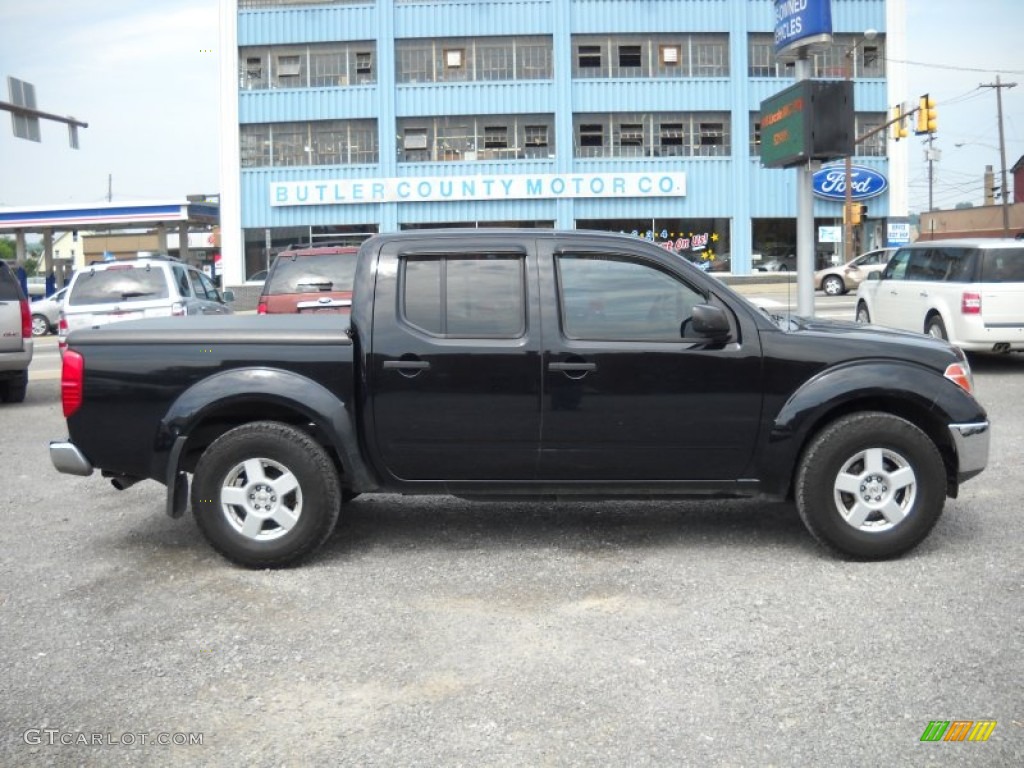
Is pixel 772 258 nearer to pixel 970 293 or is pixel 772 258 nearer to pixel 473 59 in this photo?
pixel 473 59

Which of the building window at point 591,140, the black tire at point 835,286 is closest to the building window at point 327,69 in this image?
the building window at point 591,140

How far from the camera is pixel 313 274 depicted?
1214 centimetres

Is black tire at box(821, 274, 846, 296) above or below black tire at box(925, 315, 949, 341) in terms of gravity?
above

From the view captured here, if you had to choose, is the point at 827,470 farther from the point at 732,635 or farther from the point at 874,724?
the point at 874,724

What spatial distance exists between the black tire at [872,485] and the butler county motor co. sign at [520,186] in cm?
3700

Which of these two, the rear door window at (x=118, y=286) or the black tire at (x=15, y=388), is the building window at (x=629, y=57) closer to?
the rear door window at (x=118, y=286)

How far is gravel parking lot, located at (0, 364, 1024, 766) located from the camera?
12.2 ft

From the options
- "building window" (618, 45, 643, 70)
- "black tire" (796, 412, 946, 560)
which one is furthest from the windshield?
"building window" (618, 45, 643, 70)

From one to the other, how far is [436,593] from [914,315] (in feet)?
36.1

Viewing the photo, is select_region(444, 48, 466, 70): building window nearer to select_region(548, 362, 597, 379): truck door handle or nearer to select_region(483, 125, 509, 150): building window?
select_region(483, 125, 509, 150): building window

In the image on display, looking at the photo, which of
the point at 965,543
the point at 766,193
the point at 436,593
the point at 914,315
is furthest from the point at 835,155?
the point at 766,193

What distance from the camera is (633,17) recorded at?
136 feet

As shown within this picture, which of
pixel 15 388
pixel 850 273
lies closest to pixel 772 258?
pixel 850 273

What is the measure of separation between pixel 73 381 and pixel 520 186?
121 feet
